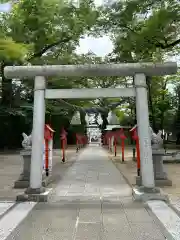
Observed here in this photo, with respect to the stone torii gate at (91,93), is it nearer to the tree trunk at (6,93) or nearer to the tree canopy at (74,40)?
the tree canopy at (74,40)

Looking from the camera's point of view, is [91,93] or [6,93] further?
[6,93]

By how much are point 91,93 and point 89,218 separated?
323cm

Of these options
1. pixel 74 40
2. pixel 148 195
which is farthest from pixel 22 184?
pixel 74 40

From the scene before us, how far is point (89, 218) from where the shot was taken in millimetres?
6035

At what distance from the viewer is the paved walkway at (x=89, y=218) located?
5020mm

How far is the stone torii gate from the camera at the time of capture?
25.5 ft

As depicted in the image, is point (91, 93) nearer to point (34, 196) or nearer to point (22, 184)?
point (34, 196)

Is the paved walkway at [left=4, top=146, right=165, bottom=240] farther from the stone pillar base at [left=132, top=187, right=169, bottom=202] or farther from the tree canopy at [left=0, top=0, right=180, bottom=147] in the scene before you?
the tree canopy at [left=0, top=0, right=180, bottom=147]

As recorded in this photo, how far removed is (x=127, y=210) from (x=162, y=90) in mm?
26059

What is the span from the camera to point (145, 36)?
15273mm

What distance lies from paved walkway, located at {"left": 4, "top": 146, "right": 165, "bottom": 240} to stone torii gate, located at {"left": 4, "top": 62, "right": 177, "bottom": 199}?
2.66 feet

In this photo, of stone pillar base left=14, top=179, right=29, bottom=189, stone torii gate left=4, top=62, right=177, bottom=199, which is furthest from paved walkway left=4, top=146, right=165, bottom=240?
stone pillar base left=14, top=179, right=29, bottom=189

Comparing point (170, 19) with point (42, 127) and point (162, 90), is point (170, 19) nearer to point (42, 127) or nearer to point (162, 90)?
point (42, 127)

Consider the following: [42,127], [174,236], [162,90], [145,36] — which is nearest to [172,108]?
[162,90]
